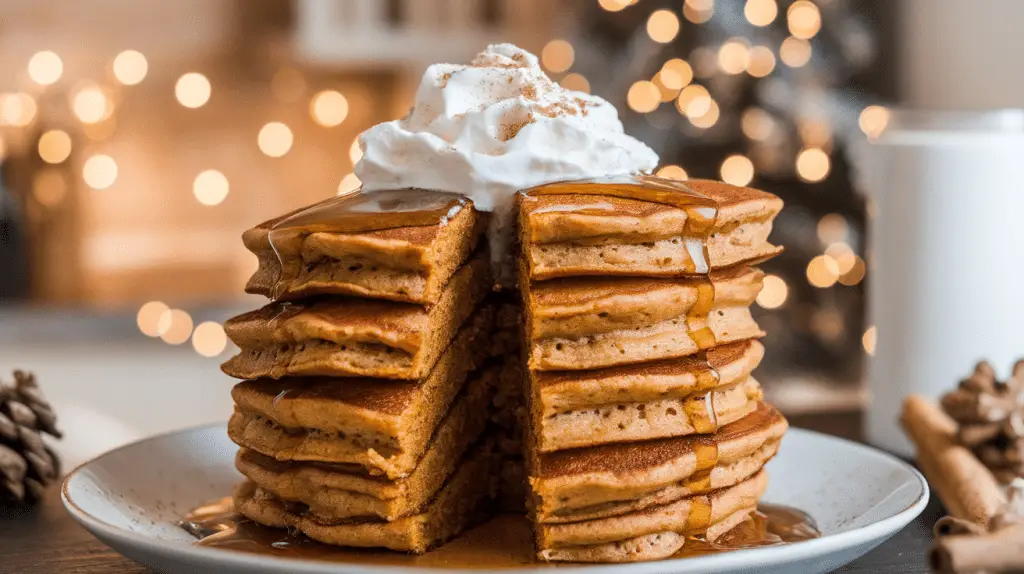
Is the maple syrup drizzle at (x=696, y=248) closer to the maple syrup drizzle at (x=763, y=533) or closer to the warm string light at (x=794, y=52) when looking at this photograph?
the maple syrup drizzle at (x=763, y=533)

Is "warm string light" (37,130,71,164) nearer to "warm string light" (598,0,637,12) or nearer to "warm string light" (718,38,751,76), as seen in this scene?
"warm string light" (598,0,637,12)

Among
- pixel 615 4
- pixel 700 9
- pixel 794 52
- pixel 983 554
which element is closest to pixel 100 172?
pixel 615 4

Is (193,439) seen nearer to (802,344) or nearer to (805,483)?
(805,483)

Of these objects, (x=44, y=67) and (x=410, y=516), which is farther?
(x=44, y=67)

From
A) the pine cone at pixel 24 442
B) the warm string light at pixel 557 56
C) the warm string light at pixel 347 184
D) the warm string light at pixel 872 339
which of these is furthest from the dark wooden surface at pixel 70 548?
the warm string light at pixel 347 184

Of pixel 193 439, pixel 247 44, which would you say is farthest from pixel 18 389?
pixel 247 44

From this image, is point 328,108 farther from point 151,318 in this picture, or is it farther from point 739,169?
point 739,169

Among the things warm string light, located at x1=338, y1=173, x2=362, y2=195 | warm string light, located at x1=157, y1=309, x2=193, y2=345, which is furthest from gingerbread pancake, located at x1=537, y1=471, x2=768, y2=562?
warm string light, located at x1=338, y1=173, x2=362, y2=195
